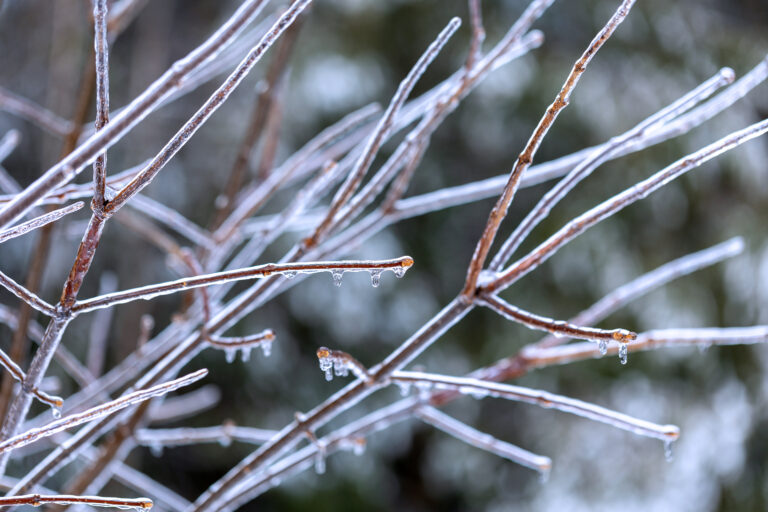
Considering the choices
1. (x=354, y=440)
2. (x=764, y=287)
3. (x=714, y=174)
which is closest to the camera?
(x=354, y=440)

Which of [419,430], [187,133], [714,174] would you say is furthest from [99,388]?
[714,174]

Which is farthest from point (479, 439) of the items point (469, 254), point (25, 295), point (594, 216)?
point (469, 254)

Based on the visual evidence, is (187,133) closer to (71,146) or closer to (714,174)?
(71,146)

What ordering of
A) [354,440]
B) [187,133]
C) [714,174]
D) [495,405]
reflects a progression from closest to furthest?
1. [187,133]
2. [354,440]
3. [714,174]
4. [495,405]

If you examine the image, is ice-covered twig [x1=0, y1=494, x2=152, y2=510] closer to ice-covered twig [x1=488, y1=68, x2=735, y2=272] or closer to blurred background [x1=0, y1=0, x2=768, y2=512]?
ice-covered twig [x1=488, y1=68, x2=735, y2=272]

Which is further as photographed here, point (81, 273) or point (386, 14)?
point (386, 14)

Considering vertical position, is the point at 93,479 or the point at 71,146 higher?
the point at 71,146
